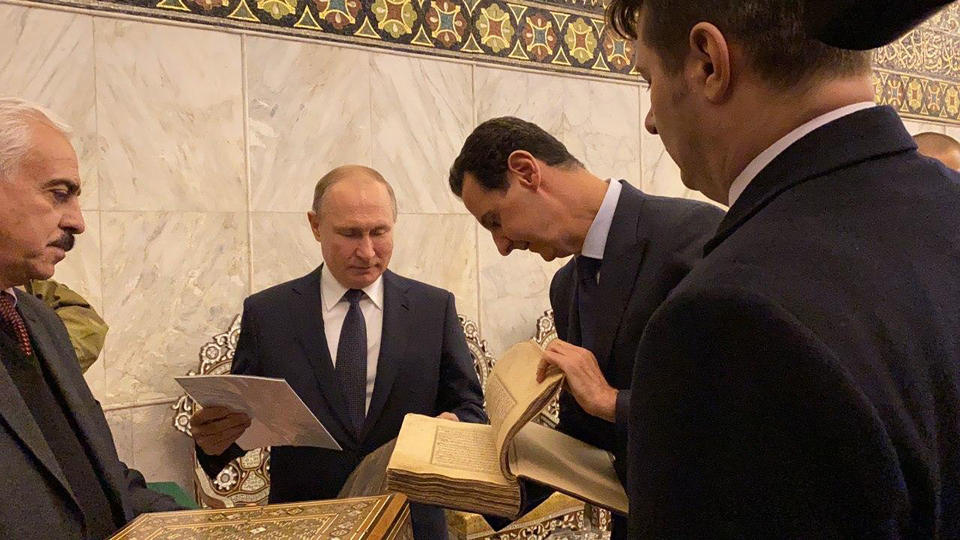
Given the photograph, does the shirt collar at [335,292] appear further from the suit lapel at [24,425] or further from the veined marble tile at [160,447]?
the veined marble tile at [160,447]

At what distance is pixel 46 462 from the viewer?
1739 mm

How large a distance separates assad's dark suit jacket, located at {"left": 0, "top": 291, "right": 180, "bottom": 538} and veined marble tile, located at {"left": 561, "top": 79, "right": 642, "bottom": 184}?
392 centimetres

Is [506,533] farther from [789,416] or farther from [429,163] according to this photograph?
[789,416]

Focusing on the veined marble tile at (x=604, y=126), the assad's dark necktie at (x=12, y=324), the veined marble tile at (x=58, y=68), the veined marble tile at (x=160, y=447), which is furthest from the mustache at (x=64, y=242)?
the veined marble tile at (x=604, y=126)

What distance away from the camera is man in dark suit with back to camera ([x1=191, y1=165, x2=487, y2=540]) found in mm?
2678

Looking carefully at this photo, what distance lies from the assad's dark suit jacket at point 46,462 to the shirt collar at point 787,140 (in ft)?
5.36

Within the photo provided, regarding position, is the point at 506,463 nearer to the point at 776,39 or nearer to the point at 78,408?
the point at 776,39

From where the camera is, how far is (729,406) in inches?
28.6

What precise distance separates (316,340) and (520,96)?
2.96 metres

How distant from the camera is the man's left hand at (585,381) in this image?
5.62ft

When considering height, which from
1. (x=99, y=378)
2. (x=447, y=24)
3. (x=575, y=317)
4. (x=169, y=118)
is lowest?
(x=99, y=378)

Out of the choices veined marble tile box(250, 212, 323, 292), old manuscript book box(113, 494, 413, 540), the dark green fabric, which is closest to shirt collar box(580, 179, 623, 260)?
old manuscript book box(113, 494, 413, 540)

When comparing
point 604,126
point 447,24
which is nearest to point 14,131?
point 447,24

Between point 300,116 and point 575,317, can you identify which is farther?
point 300,116
